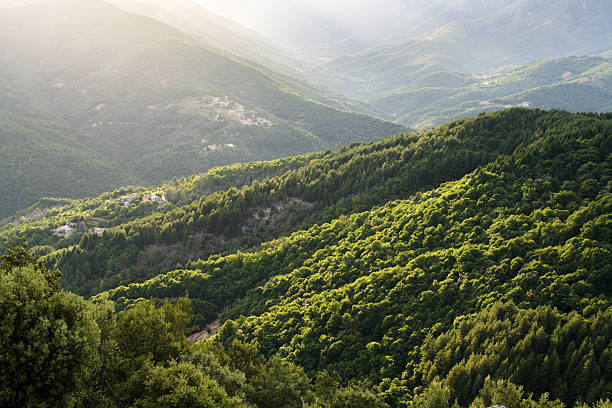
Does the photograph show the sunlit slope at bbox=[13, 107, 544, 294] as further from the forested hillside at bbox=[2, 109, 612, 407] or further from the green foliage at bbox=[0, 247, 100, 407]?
the green foliage at bbox=[0, 247, 100, 407]

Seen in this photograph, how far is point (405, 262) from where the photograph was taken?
76688 millimetres

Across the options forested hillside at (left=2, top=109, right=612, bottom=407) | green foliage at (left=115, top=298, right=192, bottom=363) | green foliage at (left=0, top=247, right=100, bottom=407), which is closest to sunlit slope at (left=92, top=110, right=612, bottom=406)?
forested hillside at (left=2, top=109, right=612, bottom=407)

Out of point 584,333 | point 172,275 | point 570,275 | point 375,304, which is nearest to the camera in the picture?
point 584,333

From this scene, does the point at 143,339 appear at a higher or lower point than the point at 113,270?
higher

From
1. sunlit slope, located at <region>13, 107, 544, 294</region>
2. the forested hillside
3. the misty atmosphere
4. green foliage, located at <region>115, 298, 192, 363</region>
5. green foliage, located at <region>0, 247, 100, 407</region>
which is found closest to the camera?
green foliage, located at <region>0, 247, 100, 407</region>

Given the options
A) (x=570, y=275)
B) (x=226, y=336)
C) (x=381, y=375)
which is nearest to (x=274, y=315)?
(x=226, y=336)

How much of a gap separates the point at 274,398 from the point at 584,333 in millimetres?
38647

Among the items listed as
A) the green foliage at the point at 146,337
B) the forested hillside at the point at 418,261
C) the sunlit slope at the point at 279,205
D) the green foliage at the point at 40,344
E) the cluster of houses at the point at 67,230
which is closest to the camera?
the green foliage at the point at 40,344

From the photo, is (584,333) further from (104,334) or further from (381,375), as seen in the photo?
(104,334)

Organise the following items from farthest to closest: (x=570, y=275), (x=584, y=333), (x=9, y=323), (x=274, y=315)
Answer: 1. (x=274, y=315)
2. (x=570, y=275)
3. (x=584, y=333)
4. (x=9, y=323)

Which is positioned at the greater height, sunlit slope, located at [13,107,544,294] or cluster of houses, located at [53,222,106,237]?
sunlit slope, located at [13,107,544,294]

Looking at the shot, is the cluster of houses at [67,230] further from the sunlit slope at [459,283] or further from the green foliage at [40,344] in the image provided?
the green foliage at [40,344]

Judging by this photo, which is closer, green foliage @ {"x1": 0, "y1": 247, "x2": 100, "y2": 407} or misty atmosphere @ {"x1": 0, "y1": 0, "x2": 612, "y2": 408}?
green foliage @ {"x1": 0, "y1": 247, "x2": 100, "y2": 407}

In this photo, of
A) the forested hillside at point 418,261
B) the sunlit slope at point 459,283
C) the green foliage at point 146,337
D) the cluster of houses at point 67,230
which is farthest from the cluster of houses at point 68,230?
the green foliage at point 146,337
